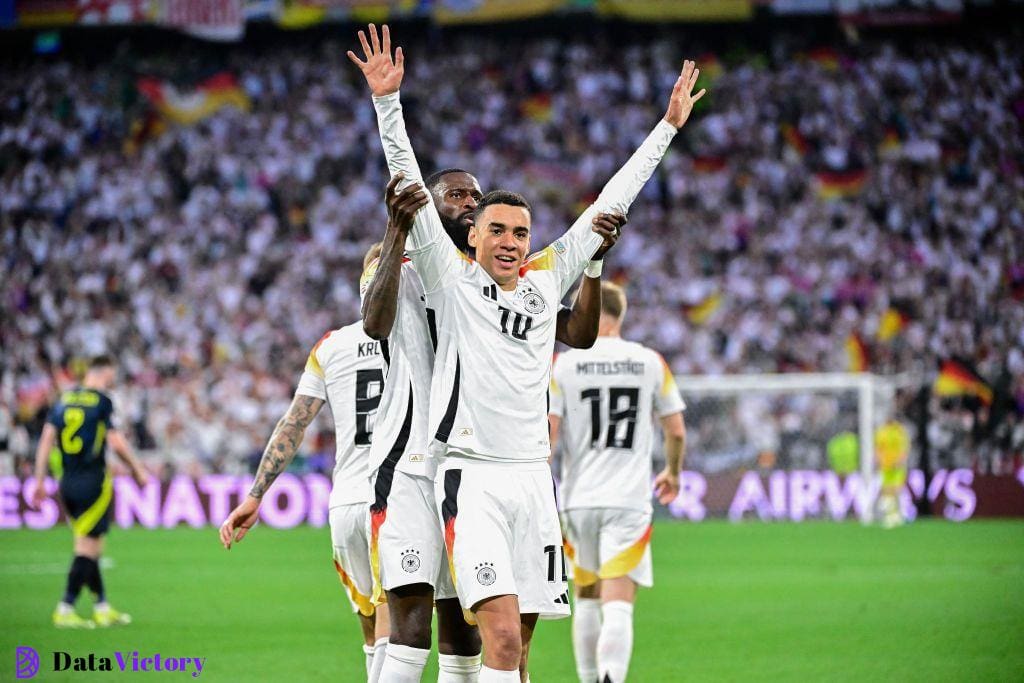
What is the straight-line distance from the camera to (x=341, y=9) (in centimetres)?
3341

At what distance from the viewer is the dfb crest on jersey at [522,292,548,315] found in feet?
19.1

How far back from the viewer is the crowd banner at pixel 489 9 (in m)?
32.9

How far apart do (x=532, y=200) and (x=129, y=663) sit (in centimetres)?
2348

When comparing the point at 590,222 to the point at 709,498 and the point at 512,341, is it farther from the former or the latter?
the point at 709,498

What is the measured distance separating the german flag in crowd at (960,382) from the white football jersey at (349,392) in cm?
1975

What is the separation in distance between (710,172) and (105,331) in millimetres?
13745

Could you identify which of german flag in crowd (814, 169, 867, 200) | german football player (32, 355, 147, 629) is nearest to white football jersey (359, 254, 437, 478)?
german football player (32, 355, 147, 629)

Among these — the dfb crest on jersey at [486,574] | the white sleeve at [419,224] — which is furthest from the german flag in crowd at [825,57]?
the dfb crest on jersey at [486,574]

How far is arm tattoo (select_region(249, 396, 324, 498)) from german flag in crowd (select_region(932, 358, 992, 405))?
64.9 feet

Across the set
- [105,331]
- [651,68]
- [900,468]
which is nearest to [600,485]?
[900,468]

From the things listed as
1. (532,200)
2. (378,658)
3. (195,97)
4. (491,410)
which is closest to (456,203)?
(491,410)

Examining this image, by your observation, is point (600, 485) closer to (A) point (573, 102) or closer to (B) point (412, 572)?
(B) point (412, 572)

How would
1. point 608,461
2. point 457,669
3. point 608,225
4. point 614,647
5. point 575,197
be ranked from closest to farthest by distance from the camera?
1. point 457,669
2. point 608,225
3. point 614,647
4. point 608,461
5. point 575,197

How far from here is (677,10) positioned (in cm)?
3394
